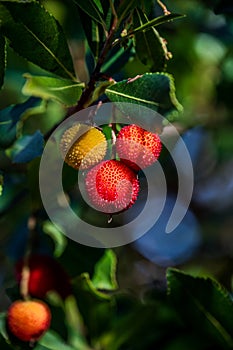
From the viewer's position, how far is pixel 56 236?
1614 millimetres

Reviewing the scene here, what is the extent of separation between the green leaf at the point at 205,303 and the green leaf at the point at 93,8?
51cm

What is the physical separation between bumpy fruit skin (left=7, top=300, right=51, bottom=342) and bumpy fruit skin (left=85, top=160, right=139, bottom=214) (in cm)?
39

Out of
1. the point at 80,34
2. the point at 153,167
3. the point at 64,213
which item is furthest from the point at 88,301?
the point at 80,34

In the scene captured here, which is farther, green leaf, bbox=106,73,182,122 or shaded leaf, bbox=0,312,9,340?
shaded leaf, bbox=0,312,9,340

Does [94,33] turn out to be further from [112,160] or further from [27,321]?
[27,321]

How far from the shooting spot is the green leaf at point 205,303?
1343 millimetres

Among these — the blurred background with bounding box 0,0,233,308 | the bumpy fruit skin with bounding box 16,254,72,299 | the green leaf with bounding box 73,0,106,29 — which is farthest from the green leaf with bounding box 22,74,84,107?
the blurred background with bounding box 0,0,233,308

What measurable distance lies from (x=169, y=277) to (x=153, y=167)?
0.25 meters

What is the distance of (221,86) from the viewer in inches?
84.5

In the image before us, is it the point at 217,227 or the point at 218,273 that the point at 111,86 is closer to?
the point at 218,273

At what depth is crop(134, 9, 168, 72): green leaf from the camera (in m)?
1.12

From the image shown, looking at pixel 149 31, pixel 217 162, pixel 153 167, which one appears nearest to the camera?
pixel 149 31

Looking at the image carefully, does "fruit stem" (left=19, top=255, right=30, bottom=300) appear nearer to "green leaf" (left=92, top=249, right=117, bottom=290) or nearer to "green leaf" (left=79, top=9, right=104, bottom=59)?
"green leaf" (left=92, top=249, right=117, bottom=290)

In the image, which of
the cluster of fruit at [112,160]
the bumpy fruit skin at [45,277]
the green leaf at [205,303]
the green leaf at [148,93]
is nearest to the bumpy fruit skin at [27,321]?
the bumpy fruit skin at [45,277]
